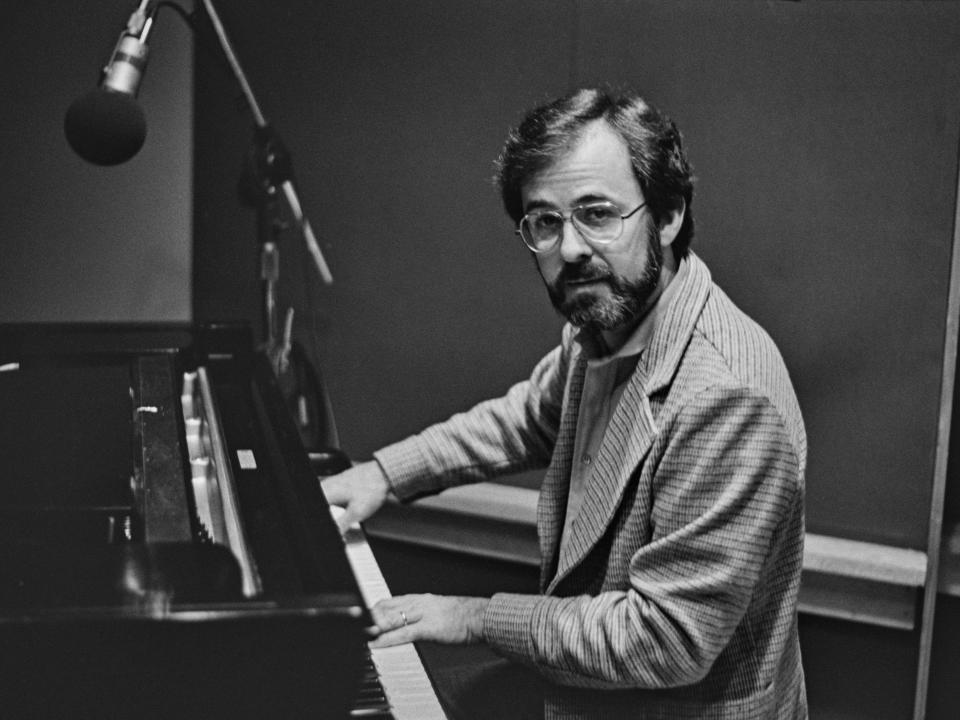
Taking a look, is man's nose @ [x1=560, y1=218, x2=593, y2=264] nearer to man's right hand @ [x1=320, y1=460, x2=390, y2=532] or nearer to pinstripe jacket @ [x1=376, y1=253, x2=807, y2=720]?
pinstripe jacket @ [x1=376, y1=253, x2=807, y2=720]

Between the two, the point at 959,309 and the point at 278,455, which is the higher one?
the point at 959,309

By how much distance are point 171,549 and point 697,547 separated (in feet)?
2.14

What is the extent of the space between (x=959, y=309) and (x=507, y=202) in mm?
953

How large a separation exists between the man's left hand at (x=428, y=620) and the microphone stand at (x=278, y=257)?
20.1 inches

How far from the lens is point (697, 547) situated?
4.59ft

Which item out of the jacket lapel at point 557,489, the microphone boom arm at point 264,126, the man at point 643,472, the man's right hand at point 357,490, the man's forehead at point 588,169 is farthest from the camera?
the microphone boom arm at point 264,126

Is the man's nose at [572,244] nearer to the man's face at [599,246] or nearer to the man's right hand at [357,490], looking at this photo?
the man's face at [599,246]

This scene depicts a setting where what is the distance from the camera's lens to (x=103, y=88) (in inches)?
71.7

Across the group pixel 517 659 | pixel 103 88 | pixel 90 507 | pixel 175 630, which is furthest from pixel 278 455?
pixel 103 88

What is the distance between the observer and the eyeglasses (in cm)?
160

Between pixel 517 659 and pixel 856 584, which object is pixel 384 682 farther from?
pixel 856 584

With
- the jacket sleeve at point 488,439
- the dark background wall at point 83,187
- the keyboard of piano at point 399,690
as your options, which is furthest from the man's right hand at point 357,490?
the dark background wall at point 83,187

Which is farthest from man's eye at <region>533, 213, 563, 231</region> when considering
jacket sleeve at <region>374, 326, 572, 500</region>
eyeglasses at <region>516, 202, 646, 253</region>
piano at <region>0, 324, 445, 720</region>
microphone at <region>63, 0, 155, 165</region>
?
microphone at <region>63, 0, 155, 165</region>

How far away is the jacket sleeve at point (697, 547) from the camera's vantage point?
140 centimetres
